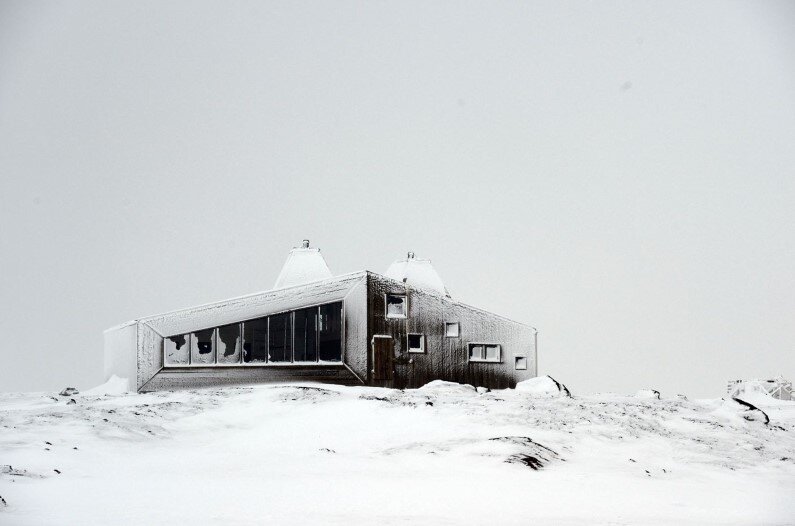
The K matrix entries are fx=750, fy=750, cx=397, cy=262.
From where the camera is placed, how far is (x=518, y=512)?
320 inches

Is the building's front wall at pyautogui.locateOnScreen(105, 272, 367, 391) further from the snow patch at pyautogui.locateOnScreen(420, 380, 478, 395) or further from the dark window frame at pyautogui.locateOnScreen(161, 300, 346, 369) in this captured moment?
the snow patch at pyautogui.locateOnScreen(420, 380, 478, 395)

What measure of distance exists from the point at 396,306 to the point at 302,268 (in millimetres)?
6853

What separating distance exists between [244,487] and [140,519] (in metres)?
2.10

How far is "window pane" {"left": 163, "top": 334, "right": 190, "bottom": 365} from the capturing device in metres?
24.7

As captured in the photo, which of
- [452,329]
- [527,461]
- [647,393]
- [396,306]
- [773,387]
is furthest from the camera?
[773,387]

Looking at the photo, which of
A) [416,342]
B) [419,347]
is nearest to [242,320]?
[416,342]

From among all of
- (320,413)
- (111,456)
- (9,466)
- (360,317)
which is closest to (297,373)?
(360,317)

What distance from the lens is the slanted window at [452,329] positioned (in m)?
25.6

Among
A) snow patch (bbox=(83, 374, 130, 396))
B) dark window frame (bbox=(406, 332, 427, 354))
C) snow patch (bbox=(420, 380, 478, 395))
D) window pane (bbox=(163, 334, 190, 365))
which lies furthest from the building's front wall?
snow patch (bbox=(420, 380, 478, 395))

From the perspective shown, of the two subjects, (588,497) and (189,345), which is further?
(189,345)

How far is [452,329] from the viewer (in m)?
25.8

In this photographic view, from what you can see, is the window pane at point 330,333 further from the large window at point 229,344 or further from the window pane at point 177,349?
the window pane at point 177,349

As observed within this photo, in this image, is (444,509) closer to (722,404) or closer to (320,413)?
(320,413)

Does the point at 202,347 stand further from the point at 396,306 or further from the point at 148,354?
the point at 396,306
